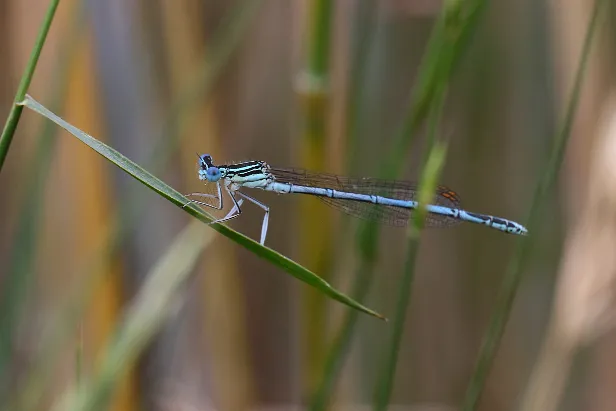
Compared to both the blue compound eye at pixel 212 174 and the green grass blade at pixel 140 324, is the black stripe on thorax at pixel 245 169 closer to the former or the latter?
the blue compound eye at pixel 212 174

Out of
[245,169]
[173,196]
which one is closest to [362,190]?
[245,169]

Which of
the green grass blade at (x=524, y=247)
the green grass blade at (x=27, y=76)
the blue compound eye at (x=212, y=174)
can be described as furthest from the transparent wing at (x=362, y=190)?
the green grass blade at (x=27, y=76)

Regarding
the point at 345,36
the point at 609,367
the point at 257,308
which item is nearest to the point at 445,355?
the point at 609,367

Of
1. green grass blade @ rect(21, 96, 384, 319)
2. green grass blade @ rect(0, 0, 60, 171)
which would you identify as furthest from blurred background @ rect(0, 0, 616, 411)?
green grass blade @ rect(0, 0, 60, 171)

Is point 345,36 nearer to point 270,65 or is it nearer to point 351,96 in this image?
point 270,65

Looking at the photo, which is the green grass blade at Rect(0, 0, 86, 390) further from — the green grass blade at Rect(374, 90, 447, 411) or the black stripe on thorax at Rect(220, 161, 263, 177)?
the green grass blade at Rect(374, 90, 447, 411)

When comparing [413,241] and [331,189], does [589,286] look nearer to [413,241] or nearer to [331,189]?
[331,189]
